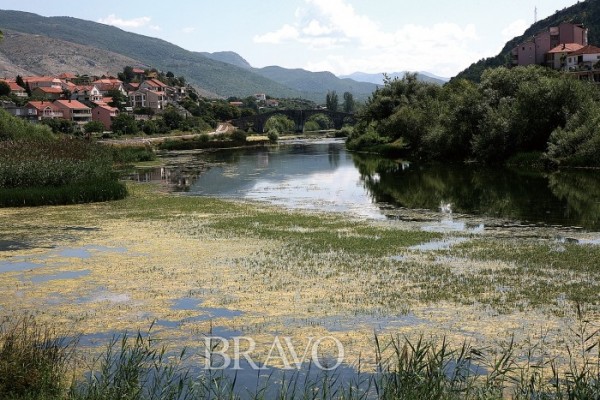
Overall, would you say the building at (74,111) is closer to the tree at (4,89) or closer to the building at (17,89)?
the tree at (4,89)

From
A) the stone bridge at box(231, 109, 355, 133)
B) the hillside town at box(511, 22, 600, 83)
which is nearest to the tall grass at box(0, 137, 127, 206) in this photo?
the hillside town at box(511, 22, 600, 83)

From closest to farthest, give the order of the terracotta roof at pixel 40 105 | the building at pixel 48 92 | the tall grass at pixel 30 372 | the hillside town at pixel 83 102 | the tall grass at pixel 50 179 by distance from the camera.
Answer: the tall grass at pixel 30 372 < the tall grass at pixel 50 179 < the terracotta roof at pixel 40 105 < the hillside town at pixel 83 102 < the building at pixel 48 92

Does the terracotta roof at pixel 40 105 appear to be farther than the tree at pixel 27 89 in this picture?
No

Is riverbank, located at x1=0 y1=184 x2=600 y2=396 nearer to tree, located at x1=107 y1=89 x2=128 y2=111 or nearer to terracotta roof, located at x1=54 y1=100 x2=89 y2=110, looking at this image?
terracotta roof, located at x1=54 y1=100 x2=89 y2=110

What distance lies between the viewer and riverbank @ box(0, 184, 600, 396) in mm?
13602

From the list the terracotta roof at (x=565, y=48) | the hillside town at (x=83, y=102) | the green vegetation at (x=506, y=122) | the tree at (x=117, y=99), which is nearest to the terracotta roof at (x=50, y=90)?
the hillside town at (x=83, y=102)

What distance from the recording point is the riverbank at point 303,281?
44.6 ft

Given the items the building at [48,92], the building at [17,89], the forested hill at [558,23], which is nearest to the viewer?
the forested hill at [558,23]

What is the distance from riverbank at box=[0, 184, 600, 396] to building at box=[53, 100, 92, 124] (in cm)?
12772

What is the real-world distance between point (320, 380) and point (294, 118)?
594 ft

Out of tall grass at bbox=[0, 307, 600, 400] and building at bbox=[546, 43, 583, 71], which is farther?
building at bbox=[546, 43, 583, 71]

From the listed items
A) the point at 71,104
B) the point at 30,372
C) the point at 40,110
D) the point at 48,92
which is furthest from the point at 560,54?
the point at 48,92

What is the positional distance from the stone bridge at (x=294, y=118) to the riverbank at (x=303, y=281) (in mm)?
141431

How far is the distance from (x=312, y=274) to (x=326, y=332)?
17.3 ft
